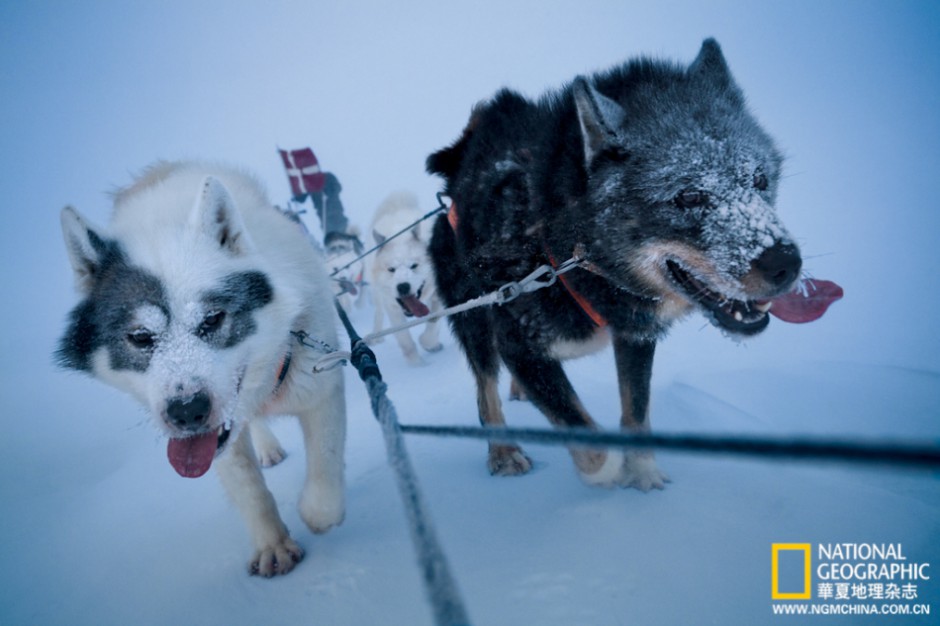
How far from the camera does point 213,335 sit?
156 cm

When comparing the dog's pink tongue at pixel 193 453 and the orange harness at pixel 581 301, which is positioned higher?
the orange harness at pixel 581 301

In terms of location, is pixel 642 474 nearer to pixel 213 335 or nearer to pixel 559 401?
pixel 559 401

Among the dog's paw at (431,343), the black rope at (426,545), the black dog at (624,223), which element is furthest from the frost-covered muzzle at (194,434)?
the dog's paw at (431,343)

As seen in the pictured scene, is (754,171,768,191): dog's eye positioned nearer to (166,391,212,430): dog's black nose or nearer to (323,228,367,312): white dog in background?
(166,391,212,430): dog's black nose

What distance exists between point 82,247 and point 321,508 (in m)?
1.40

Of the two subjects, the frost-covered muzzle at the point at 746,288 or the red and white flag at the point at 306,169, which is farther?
the red and white flag at the point at 306,169

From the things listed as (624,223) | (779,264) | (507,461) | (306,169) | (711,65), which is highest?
(306,169)

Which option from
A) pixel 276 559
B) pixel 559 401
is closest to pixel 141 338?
pixel 276 559

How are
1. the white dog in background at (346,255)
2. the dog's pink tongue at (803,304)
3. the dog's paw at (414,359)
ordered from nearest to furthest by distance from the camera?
the dog's pink tongue at (803,304) → the dog's paw at (414,359) → the white dog in background at (346,255)

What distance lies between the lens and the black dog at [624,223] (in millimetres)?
1396

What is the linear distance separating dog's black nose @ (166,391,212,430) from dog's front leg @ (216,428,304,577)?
1.80ft

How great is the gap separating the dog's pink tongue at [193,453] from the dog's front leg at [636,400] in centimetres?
167

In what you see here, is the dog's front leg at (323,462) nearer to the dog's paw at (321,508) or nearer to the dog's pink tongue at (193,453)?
the dog's paw at (321,508)

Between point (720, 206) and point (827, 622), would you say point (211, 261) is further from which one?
point (827, 622)
